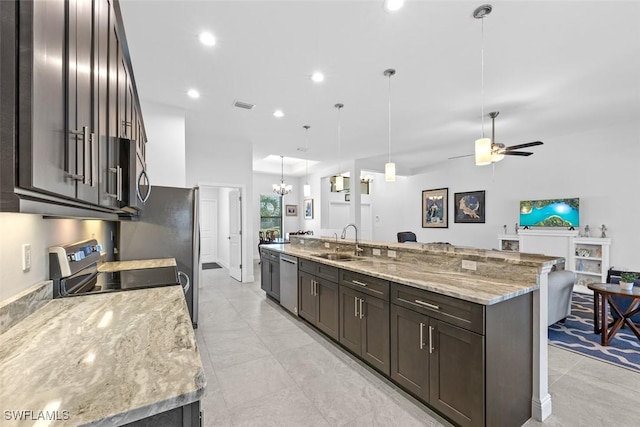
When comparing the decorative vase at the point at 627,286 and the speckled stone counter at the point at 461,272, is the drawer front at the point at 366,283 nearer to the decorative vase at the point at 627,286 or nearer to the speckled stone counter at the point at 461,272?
the speckled stone counter at the point at 461,272

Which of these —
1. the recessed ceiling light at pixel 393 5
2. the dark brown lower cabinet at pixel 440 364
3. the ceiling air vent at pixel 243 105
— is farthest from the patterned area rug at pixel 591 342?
the ceiling air vent at pixel 243 105

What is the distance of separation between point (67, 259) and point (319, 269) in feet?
7.24

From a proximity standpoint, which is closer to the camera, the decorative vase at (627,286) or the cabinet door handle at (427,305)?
the cabinet door handle at (427,305)

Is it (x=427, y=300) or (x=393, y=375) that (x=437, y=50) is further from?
(x=393, y=375)

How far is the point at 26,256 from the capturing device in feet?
4.30

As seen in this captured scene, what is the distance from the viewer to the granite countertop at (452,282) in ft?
5.52

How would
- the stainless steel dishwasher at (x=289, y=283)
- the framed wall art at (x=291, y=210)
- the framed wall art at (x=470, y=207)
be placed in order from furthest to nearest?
the framed wall art at (x=291, y=210)
the framed wall art at (x=470, y=207)
the stainless steel dishwasher at (x=289, y=283)

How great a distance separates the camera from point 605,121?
15.5 feet

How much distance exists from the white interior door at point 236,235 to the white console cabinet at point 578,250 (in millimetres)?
6127

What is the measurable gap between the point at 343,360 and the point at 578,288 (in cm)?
537

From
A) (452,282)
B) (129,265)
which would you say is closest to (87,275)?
(129,265)

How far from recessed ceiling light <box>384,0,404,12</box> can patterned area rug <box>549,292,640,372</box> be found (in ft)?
12.3

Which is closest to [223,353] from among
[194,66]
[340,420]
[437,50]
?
[340,420]

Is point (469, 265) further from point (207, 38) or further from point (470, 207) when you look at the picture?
point (470, 207)
